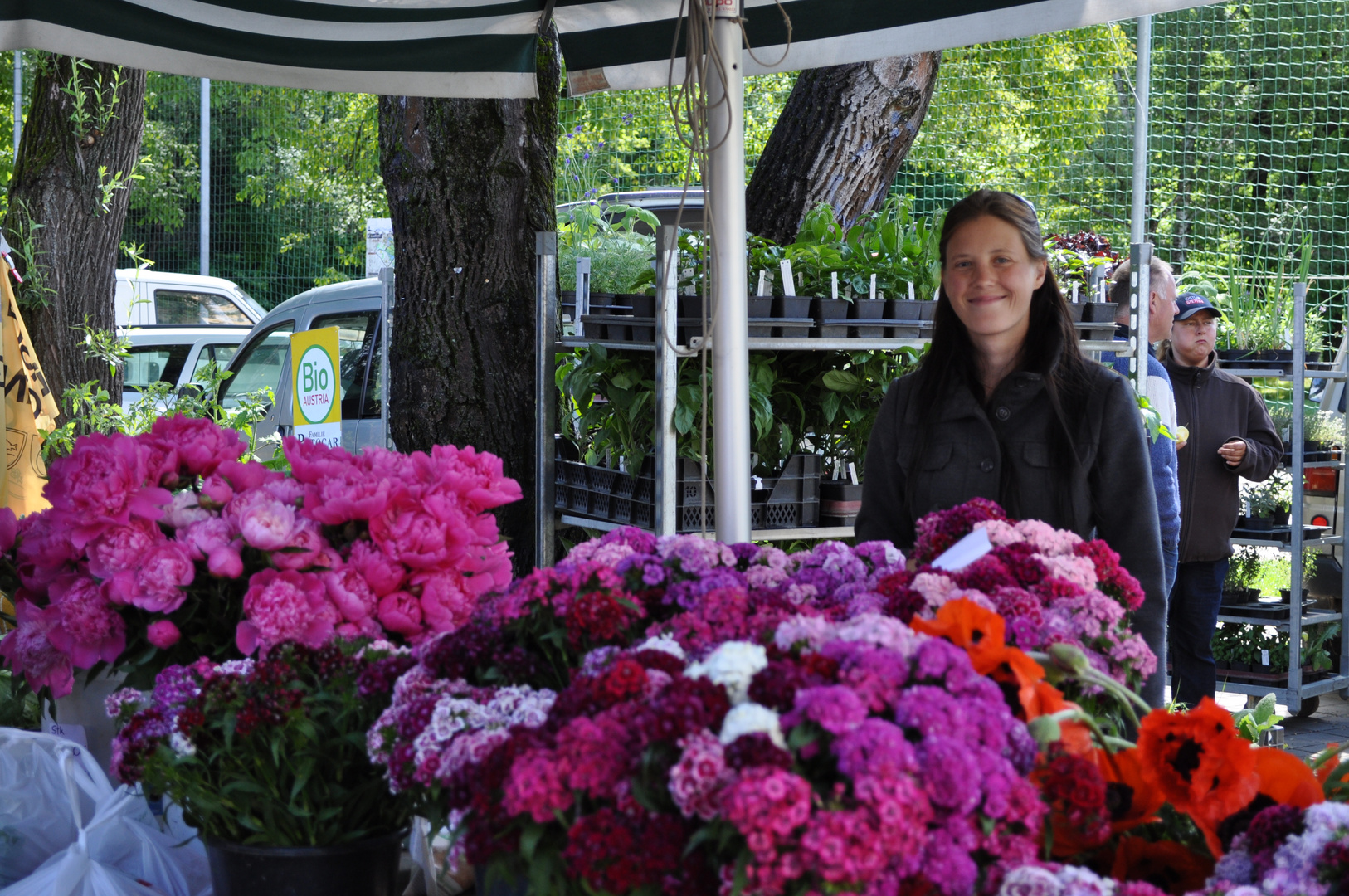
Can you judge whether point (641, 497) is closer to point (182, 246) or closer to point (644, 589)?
point (644, 589)

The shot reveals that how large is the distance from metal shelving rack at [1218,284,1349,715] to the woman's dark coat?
3.93 meters

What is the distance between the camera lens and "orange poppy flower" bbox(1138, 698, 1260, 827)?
3.53ft

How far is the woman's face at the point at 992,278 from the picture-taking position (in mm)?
2305

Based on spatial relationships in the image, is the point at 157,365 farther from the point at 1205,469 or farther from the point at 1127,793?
the point at 1127,793

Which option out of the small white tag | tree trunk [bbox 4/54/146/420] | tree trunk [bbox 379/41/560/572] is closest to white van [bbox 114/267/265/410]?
tree trunk [bbox 4/54/146/420]

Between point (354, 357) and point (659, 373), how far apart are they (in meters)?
3.60

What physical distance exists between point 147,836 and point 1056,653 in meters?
1.20

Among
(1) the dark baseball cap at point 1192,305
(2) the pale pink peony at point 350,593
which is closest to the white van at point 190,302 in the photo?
(1) the dark baseball cap at point 1192,305

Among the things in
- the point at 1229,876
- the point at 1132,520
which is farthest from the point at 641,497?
the point at 1229,876

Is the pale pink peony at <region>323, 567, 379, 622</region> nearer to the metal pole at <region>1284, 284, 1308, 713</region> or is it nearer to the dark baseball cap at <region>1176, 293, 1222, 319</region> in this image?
the dark baseball cap at <region>1176, 293, 1222, 319</region>

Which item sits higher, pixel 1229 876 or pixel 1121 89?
pixel 1121 89

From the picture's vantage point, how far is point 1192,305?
5.06 m

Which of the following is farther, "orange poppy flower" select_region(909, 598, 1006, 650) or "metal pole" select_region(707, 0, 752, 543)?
"metal pole" select_region(707, 0, 752, 543)

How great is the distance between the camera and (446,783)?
1028mm
